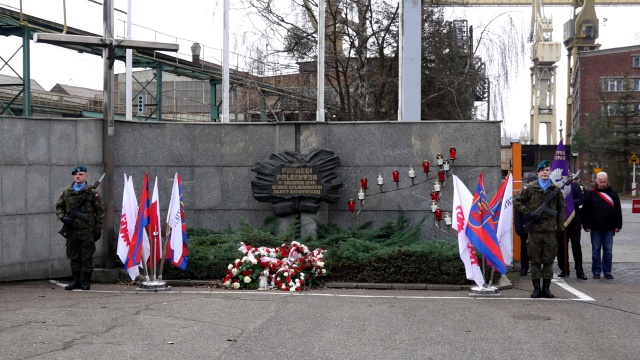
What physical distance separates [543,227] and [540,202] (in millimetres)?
382

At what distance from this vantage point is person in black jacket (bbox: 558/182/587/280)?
1413 cm

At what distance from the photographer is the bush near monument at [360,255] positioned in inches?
492

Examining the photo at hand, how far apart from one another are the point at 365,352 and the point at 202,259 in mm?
5798

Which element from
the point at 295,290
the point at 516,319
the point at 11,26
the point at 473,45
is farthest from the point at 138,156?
the point at 473,45

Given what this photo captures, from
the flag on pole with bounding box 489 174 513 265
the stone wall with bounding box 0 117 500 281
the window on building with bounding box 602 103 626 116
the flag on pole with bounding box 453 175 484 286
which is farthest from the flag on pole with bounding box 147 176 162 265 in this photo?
the window on building with bounding box 602 103 626 116

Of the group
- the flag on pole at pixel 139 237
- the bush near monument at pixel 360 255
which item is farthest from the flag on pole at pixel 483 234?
the flag on pole at pixel 139 237

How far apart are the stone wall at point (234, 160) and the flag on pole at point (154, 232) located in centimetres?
210

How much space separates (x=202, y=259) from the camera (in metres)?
13.0

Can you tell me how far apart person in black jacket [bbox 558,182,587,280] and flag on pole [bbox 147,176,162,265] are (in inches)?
274

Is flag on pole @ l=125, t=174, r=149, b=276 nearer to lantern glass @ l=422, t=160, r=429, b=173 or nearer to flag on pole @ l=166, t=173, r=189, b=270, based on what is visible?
flag on pole @ l=166, t=173, r=189, b=270

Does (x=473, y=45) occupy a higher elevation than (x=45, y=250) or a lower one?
higher

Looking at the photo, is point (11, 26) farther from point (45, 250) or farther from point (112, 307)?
point (112, 307)

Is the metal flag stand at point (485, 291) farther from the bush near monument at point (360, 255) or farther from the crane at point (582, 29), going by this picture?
the crane at point (582, 29)

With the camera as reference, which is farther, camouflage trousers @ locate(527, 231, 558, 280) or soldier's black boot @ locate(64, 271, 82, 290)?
soldier's black boot @ locate(64, 271, 82, 290)
